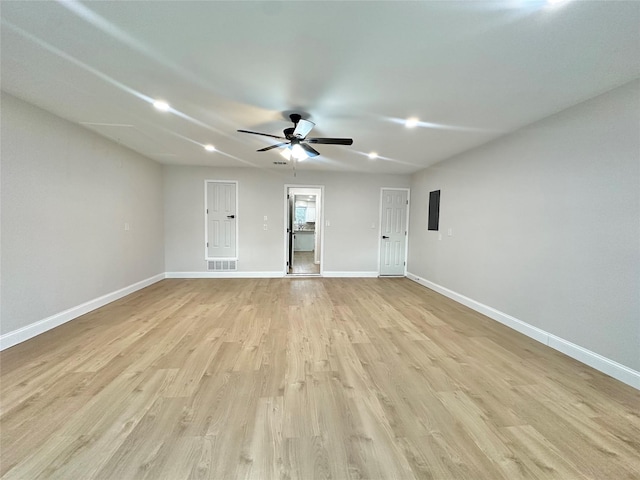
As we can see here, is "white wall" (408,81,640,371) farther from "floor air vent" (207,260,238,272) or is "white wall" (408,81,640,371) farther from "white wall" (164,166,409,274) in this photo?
"floor air vent" (207,260,238,272)

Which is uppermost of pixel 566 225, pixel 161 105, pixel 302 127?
pixel 161 105

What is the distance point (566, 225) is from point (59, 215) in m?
5.40

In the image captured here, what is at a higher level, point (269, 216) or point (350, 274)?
point (269, 216)

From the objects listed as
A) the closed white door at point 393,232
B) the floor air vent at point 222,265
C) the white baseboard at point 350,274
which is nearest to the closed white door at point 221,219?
the floor air vent at point 222,265

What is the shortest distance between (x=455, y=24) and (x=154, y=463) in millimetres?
2874

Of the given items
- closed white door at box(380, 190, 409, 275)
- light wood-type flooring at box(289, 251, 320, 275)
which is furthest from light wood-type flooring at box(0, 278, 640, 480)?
light wood-type flooring at box(289, 251, 320, 275)

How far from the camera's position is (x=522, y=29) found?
1.53 m

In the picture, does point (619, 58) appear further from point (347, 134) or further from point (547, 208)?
point (347, 134)

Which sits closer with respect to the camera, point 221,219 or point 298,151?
point 298,151

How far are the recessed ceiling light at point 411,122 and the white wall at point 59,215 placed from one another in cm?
389

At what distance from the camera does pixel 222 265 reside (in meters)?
5.65

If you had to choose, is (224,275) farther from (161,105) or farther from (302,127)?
(302,127)

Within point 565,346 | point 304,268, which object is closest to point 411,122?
point 565,346

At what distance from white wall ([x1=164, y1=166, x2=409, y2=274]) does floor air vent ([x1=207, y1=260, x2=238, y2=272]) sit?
4.8 inches
